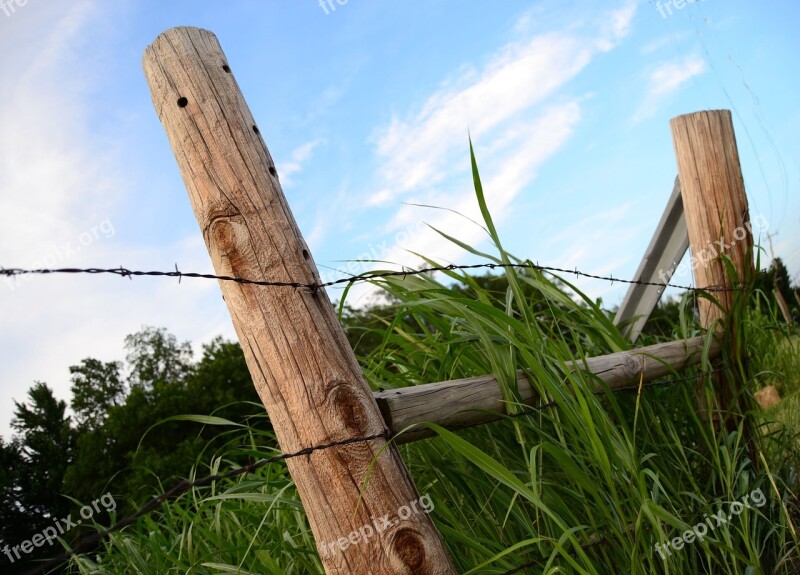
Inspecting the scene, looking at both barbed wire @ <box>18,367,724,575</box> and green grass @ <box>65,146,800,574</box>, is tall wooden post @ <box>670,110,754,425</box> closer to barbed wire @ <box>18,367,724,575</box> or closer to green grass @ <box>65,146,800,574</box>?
green grass @ <box>65,146,800,574</box>

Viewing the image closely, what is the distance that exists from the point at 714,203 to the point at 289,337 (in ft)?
9.09

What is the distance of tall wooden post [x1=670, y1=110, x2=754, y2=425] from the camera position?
137 inches

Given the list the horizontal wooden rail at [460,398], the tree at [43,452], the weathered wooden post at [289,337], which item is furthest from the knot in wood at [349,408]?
the tree at [43,452]

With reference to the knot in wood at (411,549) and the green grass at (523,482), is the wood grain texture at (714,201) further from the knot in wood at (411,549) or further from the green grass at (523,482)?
the knot in wood at (411,549)

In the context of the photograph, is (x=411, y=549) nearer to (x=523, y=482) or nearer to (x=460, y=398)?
(x=460, y=398)

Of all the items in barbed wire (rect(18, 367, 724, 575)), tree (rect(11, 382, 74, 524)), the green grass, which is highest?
tree (rect(11, 382, 74, 524))

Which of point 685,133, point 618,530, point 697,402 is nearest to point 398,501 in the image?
point 618,530

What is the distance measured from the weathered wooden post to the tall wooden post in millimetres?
2478

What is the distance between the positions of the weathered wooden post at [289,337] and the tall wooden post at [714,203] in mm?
2478

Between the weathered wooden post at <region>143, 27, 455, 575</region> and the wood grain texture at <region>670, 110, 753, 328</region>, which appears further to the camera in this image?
the wood grain texture at <region>670, 110, 753, 328</region>

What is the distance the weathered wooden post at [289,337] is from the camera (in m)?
1.55

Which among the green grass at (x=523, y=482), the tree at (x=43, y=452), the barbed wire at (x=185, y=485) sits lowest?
the green grass at (x=523, y=482)

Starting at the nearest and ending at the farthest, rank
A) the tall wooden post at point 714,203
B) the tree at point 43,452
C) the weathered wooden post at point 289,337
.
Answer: the weathered wooden post at point 289,337 < the tall wooden post at point 714,203 < the tree at point 43,452

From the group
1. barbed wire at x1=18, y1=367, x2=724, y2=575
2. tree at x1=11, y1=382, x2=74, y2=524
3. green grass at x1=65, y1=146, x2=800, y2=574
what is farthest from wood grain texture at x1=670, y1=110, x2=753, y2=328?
tree at x1=11, y1=382, x2=74, y2=524
